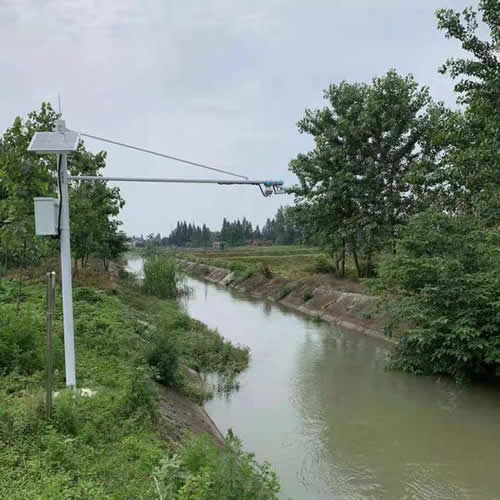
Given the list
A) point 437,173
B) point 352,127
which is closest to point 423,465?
point 437,173

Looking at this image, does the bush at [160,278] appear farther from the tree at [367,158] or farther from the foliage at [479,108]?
the foliage at [479,108]

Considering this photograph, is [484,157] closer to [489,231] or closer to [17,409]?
[489,231]

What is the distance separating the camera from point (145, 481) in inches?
144

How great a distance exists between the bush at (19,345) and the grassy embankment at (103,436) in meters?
0.01

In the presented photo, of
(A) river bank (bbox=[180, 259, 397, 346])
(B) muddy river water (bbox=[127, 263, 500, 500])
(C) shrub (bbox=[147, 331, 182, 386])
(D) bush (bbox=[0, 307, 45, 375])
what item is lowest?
(B) muddy river water (bbox=[127, 263, 500, 500])

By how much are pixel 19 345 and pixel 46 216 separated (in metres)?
2.11

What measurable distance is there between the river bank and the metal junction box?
8925 millimetres

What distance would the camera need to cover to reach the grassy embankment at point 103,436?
338 centimetres

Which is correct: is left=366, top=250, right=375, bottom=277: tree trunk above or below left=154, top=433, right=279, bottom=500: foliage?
above

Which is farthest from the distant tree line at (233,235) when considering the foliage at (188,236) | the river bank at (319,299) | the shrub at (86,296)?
the shrub at (86,296)

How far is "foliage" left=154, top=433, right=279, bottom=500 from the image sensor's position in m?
3.21

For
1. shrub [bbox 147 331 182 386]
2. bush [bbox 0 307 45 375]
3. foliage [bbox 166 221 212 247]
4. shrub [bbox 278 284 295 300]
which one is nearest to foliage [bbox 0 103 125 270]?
bush [bbox 0 307 45 375]

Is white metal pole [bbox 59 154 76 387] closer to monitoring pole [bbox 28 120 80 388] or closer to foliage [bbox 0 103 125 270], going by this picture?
monitoring pole [bbox 28 120 80 388]

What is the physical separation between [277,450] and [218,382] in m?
3.26
